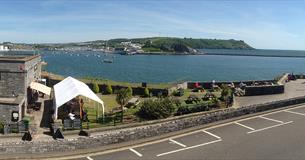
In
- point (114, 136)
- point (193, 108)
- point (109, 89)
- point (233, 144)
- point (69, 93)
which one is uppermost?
point (69, 93)

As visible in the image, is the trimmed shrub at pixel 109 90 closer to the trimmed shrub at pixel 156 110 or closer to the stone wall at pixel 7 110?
the trimmed shrub at pixel 156 110

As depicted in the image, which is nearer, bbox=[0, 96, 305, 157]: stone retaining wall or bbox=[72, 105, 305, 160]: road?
bbox=[0, 96, 305, 157]: stone retaining wall

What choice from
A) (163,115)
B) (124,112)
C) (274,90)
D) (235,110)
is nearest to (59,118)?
(124,112)

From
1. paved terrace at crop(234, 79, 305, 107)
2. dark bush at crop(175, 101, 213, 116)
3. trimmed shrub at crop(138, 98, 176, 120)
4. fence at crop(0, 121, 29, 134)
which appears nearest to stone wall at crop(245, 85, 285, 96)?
paved terrace at crop(234, 79, 305, 107)

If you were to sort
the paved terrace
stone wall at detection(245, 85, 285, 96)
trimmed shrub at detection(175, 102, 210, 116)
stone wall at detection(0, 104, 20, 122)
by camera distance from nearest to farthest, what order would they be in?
1. stone wall at detection(0, 104, 20, 122)
2. trimmed shrub at detection(175, 102, 210, 116)
3. the paved terrace
4. stone wall at detection(245, 85, 285, 96)

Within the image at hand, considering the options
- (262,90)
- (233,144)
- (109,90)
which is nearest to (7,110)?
(109,90)

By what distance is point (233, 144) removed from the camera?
20.6 metres

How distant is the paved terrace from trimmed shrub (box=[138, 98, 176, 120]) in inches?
285

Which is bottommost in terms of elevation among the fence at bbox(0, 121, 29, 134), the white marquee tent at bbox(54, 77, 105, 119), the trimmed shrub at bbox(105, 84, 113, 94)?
the fence at bbox(0, 121, 29, 134)

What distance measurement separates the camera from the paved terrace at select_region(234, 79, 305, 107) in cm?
3288

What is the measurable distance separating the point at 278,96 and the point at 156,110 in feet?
51.4

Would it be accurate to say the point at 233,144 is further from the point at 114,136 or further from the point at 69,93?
the point at 69,93

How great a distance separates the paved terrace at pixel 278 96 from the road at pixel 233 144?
6487 millimetres

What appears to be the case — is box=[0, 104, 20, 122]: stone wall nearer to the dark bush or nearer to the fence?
the fence
